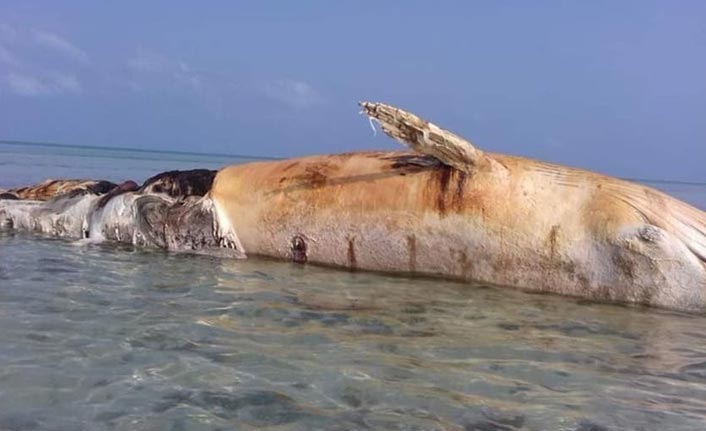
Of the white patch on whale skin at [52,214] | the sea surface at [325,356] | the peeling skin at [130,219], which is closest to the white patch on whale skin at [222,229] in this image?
the peeling skin at [130,219]

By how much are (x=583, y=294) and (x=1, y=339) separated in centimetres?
463

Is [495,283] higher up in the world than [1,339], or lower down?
higher up

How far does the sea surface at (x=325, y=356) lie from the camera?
3.59 meters

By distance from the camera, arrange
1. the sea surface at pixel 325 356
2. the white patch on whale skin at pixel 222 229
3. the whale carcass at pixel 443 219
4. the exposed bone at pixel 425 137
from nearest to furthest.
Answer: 1. the sea surface at pixel 325 356
2. the whale carcass at pixel 443 219
3. the exposed bone at pixel 425 137
4. the white patch on whale skin at pixel 222 229

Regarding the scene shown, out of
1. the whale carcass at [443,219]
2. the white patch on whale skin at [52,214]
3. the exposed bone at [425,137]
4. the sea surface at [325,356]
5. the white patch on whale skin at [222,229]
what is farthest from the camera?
the white patch on whale skin at [52,214]

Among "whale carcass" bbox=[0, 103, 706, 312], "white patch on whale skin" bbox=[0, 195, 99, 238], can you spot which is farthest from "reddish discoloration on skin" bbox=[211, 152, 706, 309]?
"white patch on whale skin" bbox=[0, 195, 99, 238]

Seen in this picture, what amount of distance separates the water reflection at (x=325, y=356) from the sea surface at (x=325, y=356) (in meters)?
0.01

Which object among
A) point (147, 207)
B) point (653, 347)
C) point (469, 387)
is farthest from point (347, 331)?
point (147, 207)

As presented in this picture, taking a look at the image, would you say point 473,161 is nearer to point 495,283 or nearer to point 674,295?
point 495,283

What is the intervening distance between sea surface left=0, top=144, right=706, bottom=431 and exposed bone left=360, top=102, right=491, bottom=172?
116cm

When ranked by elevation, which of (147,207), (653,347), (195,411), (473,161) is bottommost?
(195,411)

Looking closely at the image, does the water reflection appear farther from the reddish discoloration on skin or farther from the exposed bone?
the exposed bone

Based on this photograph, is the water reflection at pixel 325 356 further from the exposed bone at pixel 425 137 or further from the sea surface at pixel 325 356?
the exposed bone at pixel 425 137

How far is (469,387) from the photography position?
4027 mm
